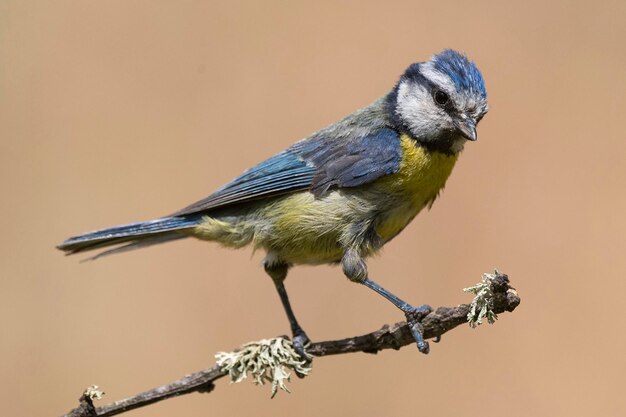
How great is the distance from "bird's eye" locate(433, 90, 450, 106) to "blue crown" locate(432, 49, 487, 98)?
53 mm

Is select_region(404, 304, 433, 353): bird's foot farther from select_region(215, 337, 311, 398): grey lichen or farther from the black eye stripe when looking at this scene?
the black eye stripe

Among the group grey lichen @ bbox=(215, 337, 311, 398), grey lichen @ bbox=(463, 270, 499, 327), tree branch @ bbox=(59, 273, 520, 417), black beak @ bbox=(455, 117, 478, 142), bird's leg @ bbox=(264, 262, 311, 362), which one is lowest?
grey lichen @ bbox=(463, 270, 499, 327)

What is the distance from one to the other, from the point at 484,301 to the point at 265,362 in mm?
808

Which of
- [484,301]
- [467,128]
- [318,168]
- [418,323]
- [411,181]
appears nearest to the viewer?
[484,301]

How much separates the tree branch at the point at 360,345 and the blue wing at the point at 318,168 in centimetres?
63

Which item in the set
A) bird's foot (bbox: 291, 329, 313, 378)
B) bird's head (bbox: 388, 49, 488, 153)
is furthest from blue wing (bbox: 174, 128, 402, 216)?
bird's foot (bbox: 291, 329, 313, 378)

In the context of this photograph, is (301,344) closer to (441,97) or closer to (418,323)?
(418,323)

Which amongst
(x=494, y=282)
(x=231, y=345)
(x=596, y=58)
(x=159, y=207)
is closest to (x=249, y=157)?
(x=159, y=207)

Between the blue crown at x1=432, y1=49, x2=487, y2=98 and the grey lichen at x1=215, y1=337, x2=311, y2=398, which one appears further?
the blue crown at x1=432, y1=49, x2=487, y2=98

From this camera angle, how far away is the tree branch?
2.16 meters

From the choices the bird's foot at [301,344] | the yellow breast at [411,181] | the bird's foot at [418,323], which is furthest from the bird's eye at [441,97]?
the bird's foot at [301,344]

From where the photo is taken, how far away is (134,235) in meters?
3.26

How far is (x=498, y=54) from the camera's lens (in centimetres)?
439

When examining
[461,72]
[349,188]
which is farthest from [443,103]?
[349,188]
